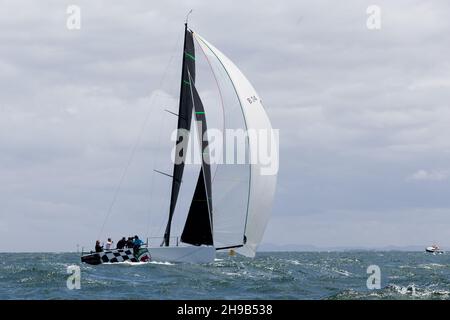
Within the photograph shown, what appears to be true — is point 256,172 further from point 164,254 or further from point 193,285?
point 193,285

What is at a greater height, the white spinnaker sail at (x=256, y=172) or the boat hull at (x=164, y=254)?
the white spinnaker sail at (x=256, y=172)

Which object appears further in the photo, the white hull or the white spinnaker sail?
the white hull

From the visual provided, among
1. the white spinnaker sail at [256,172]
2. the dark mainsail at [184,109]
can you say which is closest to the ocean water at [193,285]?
the white spinnaker sail at [256,172]

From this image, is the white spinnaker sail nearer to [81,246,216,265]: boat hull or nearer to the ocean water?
[81,246,216,265]: boat hull

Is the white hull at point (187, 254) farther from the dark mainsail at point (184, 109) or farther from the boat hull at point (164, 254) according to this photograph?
the dark mainsail at point (184, 109)

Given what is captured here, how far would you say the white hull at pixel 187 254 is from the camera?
3139 cm

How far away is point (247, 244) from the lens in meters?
30.6

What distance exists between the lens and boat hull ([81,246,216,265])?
31.4 m

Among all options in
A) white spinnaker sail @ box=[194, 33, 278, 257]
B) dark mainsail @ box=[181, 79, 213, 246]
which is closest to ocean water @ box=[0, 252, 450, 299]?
white spinnaker sail @ box=[194, 33, 278, 257]

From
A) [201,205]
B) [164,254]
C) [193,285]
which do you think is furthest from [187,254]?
[193,285]

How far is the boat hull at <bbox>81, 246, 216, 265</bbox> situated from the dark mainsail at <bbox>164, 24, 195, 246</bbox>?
1.67m

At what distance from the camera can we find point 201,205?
32.2 m
